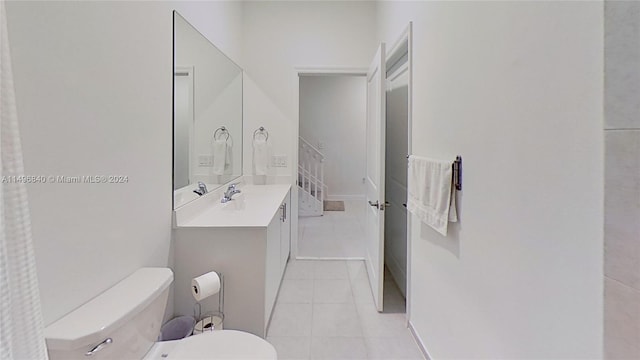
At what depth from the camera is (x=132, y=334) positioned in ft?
3.73

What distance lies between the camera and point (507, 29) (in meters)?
1.03

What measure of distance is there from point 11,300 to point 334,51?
10.9 ft

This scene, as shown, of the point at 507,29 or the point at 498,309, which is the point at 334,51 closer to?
the point at 507,29

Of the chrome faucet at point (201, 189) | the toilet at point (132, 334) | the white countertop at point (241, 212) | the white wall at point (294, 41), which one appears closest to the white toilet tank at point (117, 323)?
the toilet at point (132, 334)

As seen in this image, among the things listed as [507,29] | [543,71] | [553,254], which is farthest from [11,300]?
[507,29]

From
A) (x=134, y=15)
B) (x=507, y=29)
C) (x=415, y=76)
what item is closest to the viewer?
(x=507, y=29)

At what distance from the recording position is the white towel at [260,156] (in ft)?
11.1

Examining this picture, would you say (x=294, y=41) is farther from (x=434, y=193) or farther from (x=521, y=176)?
(x=521, y=176)

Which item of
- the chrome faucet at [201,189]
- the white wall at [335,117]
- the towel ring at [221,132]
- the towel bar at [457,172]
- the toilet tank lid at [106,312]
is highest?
the white wall at [335,117]

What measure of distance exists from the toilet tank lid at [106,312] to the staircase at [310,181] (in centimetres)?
439

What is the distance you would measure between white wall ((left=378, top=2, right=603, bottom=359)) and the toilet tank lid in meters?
1.31

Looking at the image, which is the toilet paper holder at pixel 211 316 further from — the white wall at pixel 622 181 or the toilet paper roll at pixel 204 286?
the white wall at pixel 622 181

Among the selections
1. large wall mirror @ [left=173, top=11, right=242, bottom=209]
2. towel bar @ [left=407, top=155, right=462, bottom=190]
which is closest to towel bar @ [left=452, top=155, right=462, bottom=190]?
towel bar @ [left=407, top=155, right=462, bottom=190]

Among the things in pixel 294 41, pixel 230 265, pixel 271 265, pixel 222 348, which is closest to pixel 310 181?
pixel 294 41
